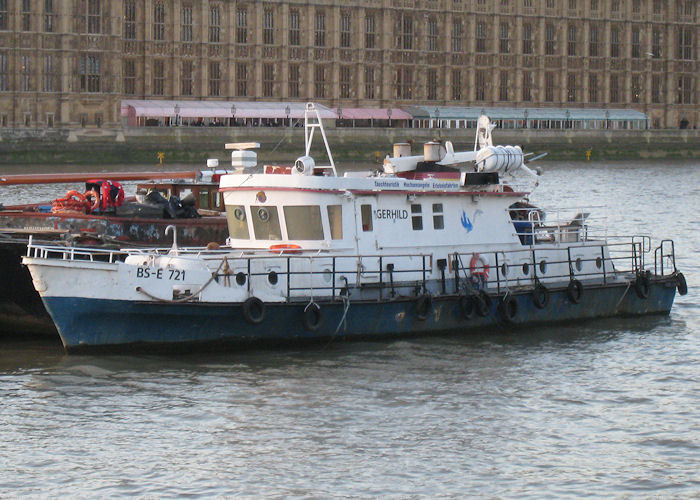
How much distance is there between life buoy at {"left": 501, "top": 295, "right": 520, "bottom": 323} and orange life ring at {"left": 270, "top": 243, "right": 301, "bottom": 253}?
4.66 m

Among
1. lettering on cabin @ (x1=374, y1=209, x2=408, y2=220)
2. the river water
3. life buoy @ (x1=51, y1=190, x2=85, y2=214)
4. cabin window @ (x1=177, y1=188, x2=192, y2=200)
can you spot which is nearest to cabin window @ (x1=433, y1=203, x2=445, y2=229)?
lettering on cabin @ (x1=374, y1=209, x2=408, y2=220)

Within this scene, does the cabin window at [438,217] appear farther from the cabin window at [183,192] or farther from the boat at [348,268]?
the cabin window at [183,192]

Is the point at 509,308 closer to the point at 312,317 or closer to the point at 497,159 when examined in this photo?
the point at 497,159

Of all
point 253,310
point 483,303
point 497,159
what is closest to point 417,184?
point 497,159

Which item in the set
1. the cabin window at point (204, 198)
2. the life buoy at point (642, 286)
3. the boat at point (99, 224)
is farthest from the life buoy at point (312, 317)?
the cabin window at point (204, 198)

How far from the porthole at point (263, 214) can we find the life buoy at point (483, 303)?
4507 millimetres

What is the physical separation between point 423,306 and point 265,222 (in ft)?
11.3

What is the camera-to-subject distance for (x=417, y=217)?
29.9 m

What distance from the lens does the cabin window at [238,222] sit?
28.9m

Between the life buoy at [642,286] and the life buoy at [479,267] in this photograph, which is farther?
the life buoy at [642,286]

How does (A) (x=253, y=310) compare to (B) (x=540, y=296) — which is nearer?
(A) (x=253, y=310)

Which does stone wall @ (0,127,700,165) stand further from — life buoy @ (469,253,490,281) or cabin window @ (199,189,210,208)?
life buoy @ (469,253,490,281)

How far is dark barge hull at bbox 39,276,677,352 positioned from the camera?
87.0 ft

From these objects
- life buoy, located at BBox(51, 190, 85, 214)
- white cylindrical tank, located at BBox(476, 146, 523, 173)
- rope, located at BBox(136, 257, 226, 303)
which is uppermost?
white cylindrical tank, located at BBox(476, 146, 523, 173)
